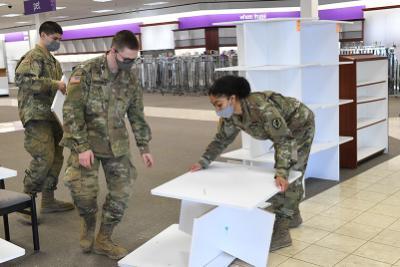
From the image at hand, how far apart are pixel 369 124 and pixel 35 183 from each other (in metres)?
4.11

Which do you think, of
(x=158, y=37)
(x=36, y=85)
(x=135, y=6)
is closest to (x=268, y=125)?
(x=36, y=85)

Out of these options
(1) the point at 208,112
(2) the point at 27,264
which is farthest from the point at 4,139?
(2) the point at 27,264

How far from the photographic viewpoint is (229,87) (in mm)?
3035

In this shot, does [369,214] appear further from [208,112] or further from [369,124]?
[208,112]

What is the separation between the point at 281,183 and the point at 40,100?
2412 millimetres

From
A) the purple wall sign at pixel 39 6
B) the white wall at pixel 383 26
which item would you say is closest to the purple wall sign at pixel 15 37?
the purple wall sign at pixel 39 6

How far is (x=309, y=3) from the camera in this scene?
8234 millimetres

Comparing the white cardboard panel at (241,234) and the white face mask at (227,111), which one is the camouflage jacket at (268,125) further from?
the white cardboard panel at (241,234)

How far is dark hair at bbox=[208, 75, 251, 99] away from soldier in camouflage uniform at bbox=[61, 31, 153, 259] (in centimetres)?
59

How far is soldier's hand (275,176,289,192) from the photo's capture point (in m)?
2.90

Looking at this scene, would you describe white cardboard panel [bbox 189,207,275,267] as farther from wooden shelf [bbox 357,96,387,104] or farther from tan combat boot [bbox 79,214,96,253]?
wooden shelf [bbox 357,96,387,104]

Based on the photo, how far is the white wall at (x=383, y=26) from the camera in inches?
586

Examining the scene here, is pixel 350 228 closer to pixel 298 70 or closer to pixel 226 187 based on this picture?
pixel 298 70

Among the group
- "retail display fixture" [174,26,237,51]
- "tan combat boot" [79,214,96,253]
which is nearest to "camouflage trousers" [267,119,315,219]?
"tan combat boot" [79,214,96,253]
